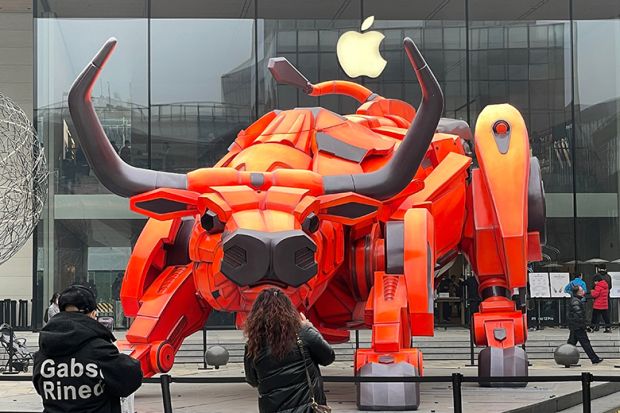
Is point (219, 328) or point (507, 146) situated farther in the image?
point (219, 328)

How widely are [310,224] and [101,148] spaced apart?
174 centimetres

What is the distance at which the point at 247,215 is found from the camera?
7.31 metres

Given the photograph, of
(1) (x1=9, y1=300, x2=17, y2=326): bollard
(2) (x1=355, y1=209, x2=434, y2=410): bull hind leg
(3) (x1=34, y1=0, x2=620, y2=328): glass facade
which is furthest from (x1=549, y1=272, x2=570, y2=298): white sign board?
(2) (x1=355, y1=209, x2=434, y2=410): bull hind leg

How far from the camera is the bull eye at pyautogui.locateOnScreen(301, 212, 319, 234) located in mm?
7521

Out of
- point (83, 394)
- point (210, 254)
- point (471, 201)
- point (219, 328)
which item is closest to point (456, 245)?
point (471, 201)

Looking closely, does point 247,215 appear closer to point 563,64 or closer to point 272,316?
point 272,316

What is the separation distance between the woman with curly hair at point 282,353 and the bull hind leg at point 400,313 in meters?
3.35

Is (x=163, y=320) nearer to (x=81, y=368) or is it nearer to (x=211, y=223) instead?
(x=211, y=223)

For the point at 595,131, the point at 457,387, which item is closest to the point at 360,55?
the point at 457,387

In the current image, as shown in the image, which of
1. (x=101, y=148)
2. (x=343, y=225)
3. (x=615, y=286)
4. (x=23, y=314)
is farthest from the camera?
(x=23, y=314)

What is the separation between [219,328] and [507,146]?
13325mm

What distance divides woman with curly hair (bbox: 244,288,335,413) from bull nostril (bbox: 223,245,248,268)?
2343 mm

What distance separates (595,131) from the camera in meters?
23.2

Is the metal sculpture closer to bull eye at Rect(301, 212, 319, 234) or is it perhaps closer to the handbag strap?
bull eye at Rect(301, 212, 319, 234)
